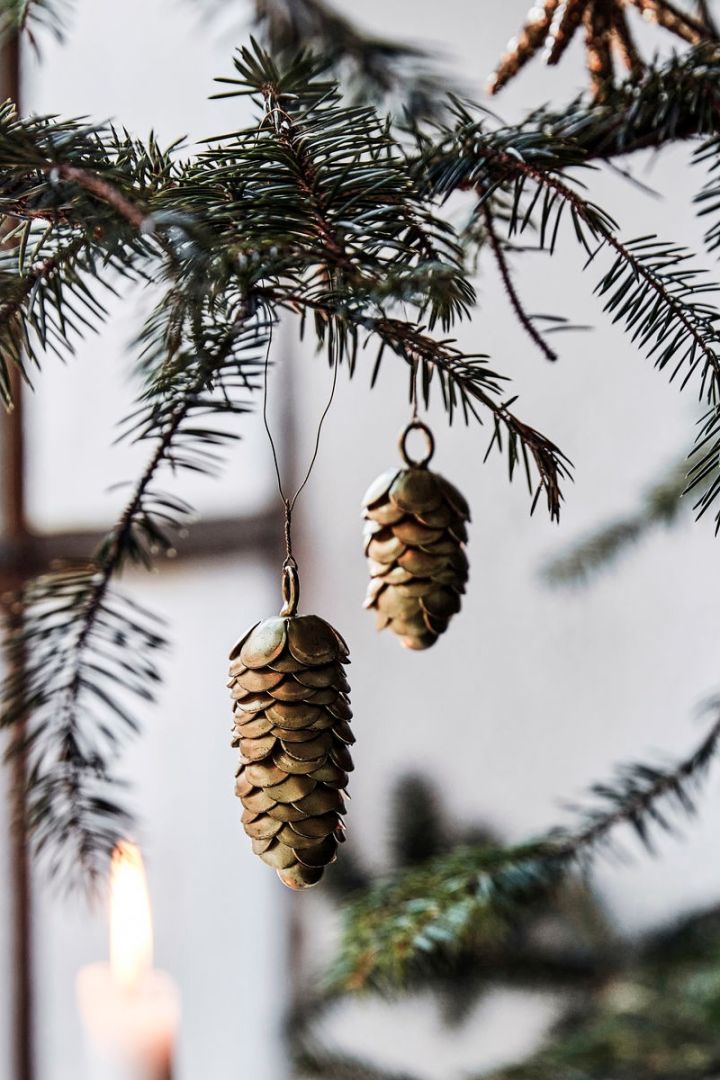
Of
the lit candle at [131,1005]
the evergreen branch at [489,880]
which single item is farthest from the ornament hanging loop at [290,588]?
the lit candle at [131,1005]

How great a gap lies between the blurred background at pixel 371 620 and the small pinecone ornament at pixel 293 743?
564 millimetres

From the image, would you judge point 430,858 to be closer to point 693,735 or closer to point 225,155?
point 693,735

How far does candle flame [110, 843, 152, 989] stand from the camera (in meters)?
0.61

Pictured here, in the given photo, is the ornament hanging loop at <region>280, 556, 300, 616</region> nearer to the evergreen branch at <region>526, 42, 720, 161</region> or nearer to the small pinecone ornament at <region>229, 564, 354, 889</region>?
the small pinecone ornament at <region>229, 564, 354, 889</region>

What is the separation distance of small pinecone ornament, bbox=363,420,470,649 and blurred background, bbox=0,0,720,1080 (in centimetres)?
49

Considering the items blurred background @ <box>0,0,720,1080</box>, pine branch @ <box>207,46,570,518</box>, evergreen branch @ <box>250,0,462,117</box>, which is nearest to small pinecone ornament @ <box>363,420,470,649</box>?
pine branch @ <box>207,46,570,518</box>

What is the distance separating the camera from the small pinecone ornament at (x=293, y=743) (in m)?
0.27

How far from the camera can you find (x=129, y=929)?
0.62m

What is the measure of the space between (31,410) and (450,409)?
596 millimetres

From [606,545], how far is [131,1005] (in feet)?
1.40

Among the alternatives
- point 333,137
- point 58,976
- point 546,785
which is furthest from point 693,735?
point 333,137

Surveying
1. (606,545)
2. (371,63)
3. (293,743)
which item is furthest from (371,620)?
(293,743)

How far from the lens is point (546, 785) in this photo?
920 mm

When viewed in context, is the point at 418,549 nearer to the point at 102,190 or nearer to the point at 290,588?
the point at 290,588
